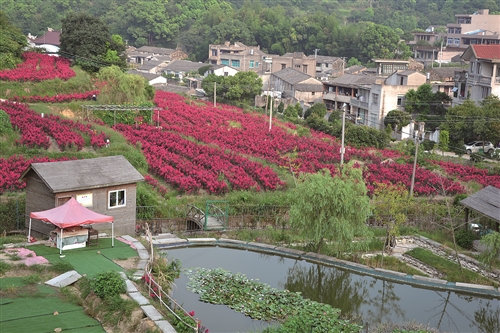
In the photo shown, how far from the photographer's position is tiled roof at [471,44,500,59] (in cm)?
5029

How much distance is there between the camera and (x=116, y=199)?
71.8ft

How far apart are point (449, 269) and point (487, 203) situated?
174 inches

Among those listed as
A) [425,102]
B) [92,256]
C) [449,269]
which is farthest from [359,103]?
[92,256]

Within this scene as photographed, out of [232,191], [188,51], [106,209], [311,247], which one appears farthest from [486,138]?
[188,51]

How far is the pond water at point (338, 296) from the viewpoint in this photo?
57.6ft

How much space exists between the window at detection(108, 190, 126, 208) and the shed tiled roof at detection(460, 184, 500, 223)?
530 inches

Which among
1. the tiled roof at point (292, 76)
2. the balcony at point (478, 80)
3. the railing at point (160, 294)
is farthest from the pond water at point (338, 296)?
the tiled roof at point (292, 76)

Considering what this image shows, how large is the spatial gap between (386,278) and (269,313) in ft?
18.0

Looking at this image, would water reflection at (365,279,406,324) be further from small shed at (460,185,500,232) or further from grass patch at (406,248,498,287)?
small shed at (460,185,500,232)

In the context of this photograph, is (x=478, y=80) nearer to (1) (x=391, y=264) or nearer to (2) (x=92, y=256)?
(1) (x=391, y=264)

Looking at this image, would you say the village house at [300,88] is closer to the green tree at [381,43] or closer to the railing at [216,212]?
the green tree at [381,43]

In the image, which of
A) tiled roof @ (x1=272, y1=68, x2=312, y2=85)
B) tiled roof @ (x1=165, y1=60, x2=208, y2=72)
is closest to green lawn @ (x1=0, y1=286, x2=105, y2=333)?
tiled roof @ (x1=272, y1=68, x2=312, y2=85)

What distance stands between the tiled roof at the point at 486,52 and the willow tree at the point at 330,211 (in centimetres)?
3288

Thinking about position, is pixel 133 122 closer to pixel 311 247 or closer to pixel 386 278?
pixel 311 247
